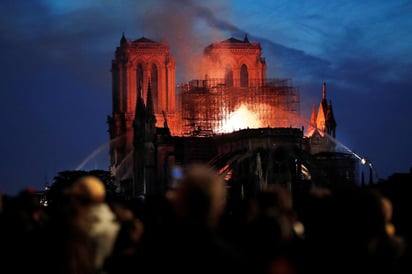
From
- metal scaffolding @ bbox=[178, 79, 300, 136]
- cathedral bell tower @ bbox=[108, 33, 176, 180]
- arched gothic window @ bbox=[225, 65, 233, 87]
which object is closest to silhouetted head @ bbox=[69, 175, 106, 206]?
metal scaffolding @ bbox=[178, 79, 300, 136]

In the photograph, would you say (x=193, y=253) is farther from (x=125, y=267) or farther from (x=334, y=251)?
(x=125, y=267)

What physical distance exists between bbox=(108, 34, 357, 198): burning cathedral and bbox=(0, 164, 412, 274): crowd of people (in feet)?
237

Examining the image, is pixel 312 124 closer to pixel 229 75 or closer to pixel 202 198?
pixel 229 75

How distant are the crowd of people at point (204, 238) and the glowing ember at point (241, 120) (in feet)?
302

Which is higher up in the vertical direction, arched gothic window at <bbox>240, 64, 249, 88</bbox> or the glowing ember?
arched gothic window at <bbox>240, 64, 249, 88</bbox>

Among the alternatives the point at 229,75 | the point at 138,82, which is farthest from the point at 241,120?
the point at 138,82

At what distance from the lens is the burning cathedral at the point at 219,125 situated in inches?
3573

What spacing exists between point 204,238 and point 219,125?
326 ft

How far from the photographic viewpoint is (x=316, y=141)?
358 feet

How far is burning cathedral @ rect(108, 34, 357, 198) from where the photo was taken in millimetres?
90750

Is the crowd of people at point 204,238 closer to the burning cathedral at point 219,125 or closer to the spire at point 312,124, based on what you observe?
the burning cathedral at point 219,125

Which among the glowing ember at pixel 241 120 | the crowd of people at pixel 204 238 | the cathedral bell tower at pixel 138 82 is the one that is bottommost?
the crowd of people at pixel 204 238

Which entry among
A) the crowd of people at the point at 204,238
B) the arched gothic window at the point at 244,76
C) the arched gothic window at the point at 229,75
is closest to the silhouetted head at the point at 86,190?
the crowd of people at the point at 204,238

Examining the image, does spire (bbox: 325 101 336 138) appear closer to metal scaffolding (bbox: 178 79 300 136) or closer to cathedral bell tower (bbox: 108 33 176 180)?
metal scaffolding (bbox: 178 79 300 136)
